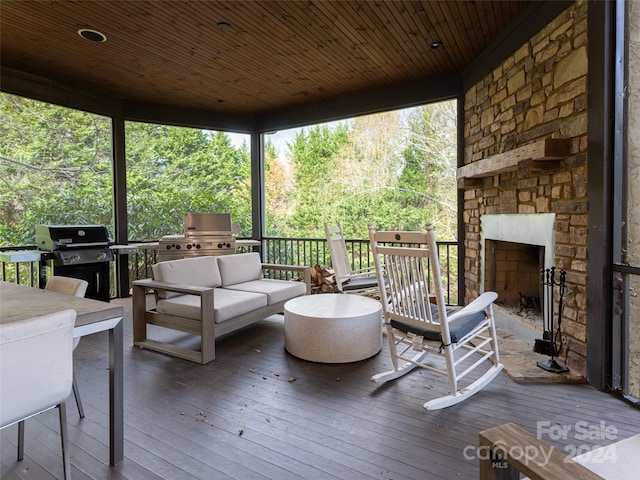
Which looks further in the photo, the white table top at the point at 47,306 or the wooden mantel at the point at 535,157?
the wooden mantel at the point at 535,157

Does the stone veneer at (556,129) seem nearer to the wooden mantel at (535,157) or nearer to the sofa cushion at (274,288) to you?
the wooden mantel at (535,157)

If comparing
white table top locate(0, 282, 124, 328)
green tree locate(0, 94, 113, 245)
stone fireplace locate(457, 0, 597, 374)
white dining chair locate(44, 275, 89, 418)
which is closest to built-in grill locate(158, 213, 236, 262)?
green tree locate(0, 94, 113, 245)

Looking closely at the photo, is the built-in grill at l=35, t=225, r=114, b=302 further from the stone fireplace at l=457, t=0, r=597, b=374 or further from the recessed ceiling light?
the stone fireplace at l=457, t=0, r=597, b=374

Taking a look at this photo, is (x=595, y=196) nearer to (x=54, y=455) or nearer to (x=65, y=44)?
(x=54, y=455)

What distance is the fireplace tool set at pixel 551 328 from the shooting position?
2.59m

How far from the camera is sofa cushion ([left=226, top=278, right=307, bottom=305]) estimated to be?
11.8 feet

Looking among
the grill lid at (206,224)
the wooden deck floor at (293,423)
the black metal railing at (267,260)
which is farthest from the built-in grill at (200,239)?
the wooden deck floor at (293,423)

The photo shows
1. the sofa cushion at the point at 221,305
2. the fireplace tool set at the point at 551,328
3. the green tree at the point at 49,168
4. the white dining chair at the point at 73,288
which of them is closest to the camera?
the white dining chair at the point at 73,288

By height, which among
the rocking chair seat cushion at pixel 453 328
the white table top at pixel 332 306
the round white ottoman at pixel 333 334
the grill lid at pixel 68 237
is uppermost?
the grill lid at pixel 68 237

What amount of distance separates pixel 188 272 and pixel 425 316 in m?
2.25

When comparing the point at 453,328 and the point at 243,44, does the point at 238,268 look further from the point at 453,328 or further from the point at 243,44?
the point at 453,328

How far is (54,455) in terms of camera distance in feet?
5.66

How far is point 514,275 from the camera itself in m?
3.73

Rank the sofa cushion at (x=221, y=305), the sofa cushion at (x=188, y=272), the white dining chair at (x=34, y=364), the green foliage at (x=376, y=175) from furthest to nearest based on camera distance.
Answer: the green foliage at (x=376, y=175), the sofa cushion at (x=188, y=272), the sofa cushion at (x=221, y=305), the white dining chair at (x=34, y=364)
